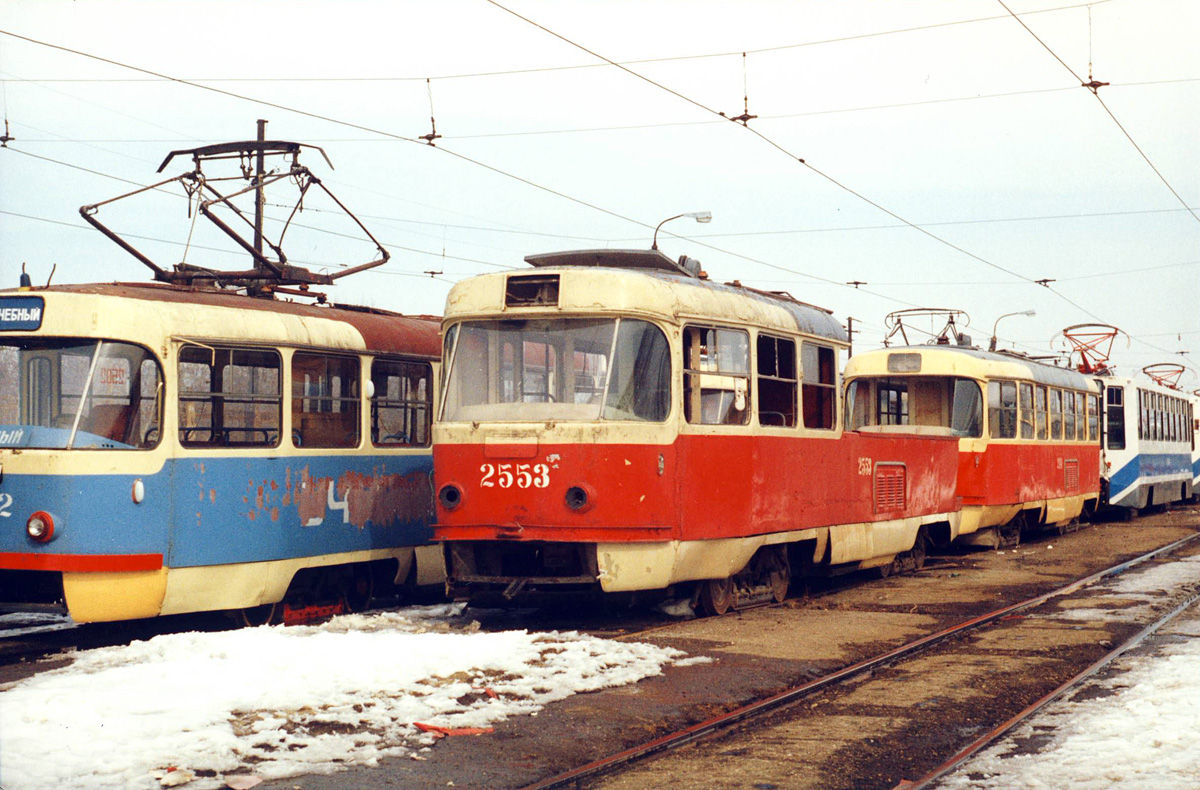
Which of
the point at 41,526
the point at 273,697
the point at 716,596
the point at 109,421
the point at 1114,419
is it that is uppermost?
the point at 1114,419

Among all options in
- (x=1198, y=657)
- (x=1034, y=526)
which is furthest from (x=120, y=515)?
(x=1034, y=526)

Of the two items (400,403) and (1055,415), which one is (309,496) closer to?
(400,403)

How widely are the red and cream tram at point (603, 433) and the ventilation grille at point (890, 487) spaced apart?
3153 millimetres

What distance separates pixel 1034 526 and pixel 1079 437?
343 cm

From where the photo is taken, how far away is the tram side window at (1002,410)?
1986 centimetres

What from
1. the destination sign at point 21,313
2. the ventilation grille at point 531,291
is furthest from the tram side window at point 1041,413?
the destination sign at point 21,313

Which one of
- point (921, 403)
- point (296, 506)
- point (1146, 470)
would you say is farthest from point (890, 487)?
point (1146, 470)

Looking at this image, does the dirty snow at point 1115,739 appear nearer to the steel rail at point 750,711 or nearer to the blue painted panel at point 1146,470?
the steel rail at point 750,711

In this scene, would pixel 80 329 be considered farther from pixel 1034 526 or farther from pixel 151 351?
pixel 1034 526

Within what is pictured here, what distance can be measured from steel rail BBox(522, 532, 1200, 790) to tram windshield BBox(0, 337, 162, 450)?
15.9ft

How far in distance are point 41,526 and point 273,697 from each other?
2.93m

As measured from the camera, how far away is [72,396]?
31.3 ft

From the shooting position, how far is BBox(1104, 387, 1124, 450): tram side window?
90.7 feet

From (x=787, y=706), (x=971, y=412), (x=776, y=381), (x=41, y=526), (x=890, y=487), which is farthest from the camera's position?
(x=971, y=412)
